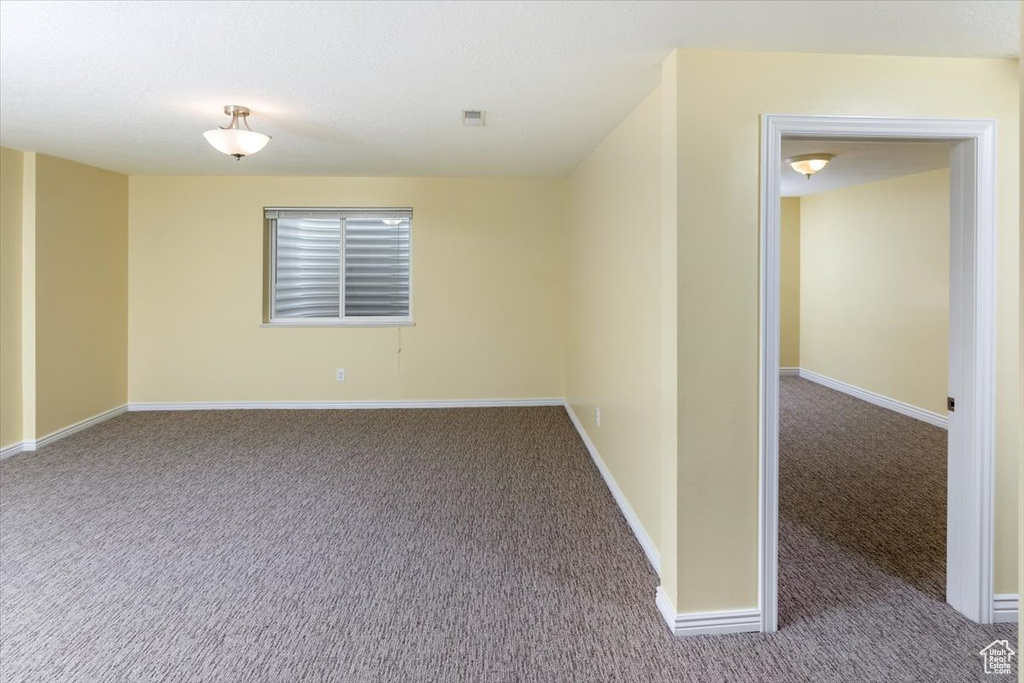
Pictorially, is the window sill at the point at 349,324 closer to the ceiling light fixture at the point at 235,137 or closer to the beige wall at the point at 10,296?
the beige wall at the point at 10,296

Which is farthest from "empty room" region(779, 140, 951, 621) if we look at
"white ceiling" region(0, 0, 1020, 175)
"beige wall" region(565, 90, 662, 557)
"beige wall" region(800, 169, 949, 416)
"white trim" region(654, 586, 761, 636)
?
"beige wall" region(565, 90, 662, 557)

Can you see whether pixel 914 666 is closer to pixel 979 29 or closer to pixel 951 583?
pixel 951 583

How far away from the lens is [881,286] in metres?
5.89

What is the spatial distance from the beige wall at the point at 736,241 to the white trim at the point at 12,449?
4863mm

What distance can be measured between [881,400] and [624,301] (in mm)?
4143

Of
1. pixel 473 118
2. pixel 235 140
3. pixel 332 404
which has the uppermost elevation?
pixel 473 118

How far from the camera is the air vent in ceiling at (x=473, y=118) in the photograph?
10.4 ft

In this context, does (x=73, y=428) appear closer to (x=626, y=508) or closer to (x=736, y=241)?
(x=626, y=508)

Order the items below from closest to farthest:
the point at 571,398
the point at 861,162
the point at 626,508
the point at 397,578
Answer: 1. the point at 397,578
2. the point at 626,508
3. the point at 861,162
4. the point at 571,398

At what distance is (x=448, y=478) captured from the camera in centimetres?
389

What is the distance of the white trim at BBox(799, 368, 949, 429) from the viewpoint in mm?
5156

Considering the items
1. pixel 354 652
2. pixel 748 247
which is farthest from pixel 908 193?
pixel 354 652

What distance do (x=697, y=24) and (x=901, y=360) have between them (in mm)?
4957
